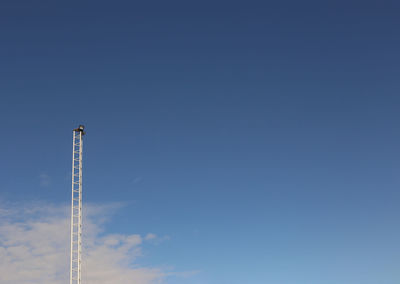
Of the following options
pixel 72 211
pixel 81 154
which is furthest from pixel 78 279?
pixel 81 154

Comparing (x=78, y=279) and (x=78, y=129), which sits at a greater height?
(x=78, y=129)

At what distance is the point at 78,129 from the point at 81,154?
7.59 m

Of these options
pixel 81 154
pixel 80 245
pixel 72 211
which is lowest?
pixel 80 245

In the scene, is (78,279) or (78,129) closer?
(78,279)

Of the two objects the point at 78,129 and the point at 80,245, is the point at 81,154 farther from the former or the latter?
the point at 80,245

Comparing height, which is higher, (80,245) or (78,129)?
(78,129)

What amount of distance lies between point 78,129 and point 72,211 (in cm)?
2432

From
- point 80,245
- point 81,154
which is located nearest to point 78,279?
point 80,245

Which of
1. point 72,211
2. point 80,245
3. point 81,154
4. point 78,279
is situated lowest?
point 78,279

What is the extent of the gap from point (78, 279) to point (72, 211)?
19.7 meters

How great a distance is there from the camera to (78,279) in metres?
140

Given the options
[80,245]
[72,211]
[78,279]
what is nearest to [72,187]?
[72,211]

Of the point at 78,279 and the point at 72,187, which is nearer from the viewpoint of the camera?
the point at 78,279

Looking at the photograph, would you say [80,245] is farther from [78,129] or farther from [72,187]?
[78,129]
